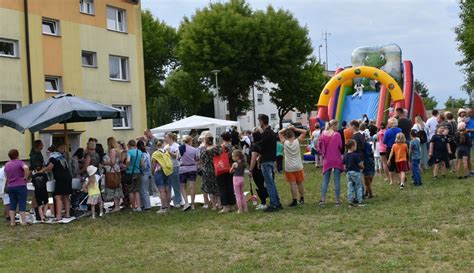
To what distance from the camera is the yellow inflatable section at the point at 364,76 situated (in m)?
23.5

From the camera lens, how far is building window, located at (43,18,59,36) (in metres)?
25.0

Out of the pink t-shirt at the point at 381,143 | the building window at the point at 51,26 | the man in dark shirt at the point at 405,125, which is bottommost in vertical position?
the pink t-shirt at the point at 381,143

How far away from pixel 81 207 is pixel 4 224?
1.67 meters

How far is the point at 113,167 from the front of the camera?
12680 millimetres

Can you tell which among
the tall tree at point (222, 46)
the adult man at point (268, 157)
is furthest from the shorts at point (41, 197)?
the tall tree at point (222, 46)

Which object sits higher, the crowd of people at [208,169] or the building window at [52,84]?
the building window at [52,84]

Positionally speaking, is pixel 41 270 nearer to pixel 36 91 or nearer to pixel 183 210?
pixel 183 210

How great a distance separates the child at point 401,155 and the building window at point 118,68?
17.9 metres

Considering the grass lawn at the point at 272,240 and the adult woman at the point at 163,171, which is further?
the adult woman at the point at 163,171

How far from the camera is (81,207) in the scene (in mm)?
13047

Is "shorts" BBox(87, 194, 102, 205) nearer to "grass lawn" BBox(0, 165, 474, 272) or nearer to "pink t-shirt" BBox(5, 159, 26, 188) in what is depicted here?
"grass lawn" BBox(0, 165, 474, 272)

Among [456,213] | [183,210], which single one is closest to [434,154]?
[456,213]

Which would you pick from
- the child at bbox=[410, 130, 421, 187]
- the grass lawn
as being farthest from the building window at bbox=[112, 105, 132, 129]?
the child at bbox=[410, 130, 421, 187]

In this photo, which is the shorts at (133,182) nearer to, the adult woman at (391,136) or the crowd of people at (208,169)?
the crowd of people at (208,169)
